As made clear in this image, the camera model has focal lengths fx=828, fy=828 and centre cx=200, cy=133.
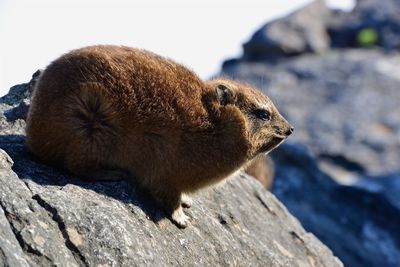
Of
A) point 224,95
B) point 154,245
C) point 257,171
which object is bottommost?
point 257,171

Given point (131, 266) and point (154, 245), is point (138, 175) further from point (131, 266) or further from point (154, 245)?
point (131, 266)

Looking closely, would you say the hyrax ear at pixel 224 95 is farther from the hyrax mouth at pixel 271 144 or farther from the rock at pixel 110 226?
the rock at pixel 110 226

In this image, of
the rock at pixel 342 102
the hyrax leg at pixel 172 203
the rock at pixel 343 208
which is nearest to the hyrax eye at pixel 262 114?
the hyrax leg at pixel 172 203

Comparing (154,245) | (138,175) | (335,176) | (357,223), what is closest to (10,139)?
(138,175)

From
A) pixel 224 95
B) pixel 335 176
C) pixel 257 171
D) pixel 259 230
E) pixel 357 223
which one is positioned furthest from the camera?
pixel 335 176

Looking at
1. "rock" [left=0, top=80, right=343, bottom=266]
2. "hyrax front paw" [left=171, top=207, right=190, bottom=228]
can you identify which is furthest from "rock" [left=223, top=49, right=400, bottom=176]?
"hyrax front paw" [left=171, top=207, right=190, bottom=228]

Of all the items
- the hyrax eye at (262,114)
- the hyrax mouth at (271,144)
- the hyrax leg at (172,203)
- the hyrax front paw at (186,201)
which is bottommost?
the hyrax front paw at (186,201)
